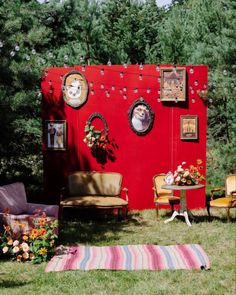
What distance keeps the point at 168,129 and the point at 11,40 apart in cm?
395

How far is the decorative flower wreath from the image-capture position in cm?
1102

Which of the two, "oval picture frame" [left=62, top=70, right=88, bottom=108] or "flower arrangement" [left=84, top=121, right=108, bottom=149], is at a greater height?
"oval picture frame" [left=62, top=70, right=88, bottom=108]


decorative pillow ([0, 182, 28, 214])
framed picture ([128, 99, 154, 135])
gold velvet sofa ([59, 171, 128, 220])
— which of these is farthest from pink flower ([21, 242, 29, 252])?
framed picture ([128, 99, 154, 135])

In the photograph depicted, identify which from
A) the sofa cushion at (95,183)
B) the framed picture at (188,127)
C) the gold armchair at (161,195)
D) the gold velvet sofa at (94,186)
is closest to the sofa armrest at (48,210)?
the gold velvet sofa at (94,186)

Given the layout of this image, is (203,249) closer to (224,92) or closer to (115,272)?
(115,272)

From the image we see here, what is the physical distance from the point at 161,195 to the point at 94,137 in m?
1.99

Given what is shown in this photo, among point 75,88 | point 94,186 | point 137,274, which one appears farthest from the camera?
point 75,88

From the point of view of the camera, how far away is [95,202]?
999 centimetres

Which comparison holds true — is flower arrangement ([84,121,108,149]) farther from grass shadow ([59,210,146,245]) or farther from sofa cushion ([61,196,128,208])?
grass shadow ([59,210,146,245])

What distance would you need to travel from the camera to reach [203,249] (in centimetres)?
785

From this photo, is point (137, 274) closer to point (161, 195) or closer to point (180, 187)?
point (180, 187)

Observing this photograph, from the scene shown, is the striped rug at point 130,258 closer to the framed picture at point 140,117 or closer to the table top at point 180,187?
the table top at point 180,187

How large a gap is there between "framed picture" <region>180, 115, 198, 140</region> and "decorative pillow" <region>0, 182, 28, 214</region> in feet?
13.3

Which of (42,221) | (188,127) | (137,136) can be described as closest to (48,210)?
(42,221)
